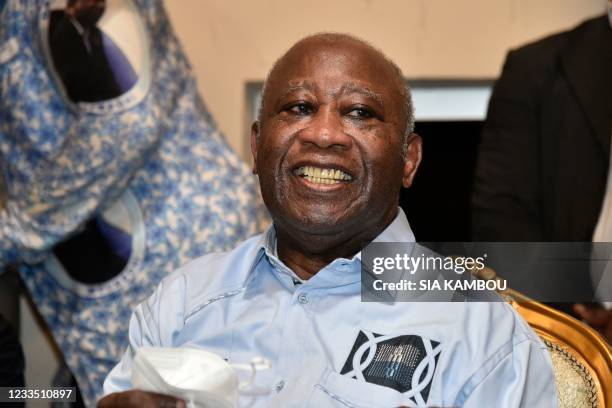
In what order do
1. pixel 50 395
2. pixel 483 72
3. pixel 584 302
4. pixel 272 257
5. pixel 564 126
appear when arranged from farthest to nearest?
pixel 483 72 < pixel 564 126 < pixel 584 302 < pixel 272 257 < pixel 50 395

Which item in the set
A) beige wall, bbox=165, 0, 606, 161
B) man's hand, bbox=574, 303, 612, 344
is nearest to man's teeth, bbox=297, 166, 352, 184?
man's hand, bbox=574, 303, 612, 344

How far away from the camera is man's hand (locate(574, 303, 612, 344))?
1.88 metres

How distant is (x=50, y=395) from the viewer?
1.53 metres

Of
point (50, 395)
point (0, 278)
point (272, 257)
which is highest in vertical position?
point (272, 257)

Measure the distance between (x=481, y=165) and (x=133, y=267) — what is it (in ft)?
3.35

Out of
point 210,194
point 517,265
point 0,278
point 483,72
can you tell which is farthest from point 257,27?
point 517,265

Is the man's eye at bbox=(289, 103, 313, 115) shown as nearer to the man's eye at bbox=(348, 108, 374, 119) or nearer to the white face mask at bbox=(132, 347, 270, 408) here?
the man's eye at bbox=(348, 108, 374, 119)

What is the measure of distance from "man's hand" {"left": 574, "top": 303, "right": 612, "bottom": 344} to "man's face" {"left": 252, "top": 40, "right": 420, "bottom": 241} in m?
0.52

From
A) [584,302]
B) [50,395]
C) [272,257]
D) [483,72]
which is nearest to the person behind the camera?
[50,395]

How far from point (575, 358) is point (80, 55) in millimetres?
1521

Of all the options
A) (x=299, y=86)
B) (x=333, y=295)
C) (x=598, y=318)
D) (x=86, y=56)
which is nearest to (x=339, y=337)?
(x=333, y=295)

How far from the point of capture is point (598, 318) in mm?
1903

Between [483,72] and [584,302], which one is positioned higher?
[483,72]

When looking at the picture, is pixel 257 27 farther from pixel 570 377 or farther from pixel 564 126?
pixel 570 377
